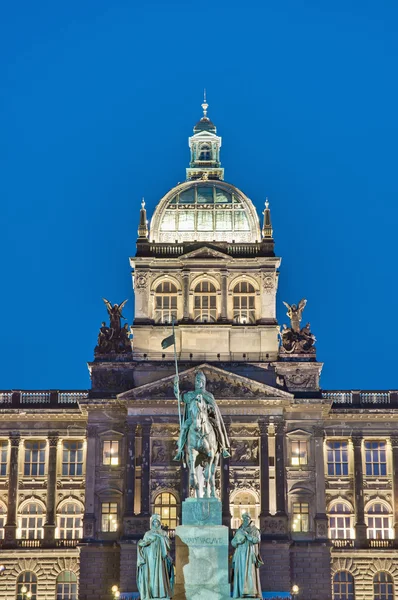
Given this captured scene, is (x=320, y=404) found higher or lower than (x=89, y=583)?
higher

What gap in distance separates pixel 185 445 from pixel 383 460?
51389mm

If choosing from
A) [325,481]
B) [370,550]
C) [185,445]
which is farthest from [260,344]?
[185,445]

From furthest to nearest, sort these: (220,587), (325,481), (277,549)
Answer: (325,481) → (277,549) → (220,587)

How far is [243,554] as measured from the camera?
3644 cm

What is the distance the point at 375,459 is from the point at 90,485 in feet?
65.0

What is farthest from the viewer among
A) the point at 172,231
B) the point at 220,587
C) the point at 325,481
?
the point at 172,231

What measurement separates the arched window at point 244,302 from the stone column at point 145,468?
11104 mm

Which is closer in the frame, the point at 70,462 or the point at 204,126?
the point at 70,462

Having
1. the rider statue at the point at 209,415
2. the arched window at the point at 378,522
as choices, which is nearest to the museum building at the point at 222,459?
the arched window at the point at 378,522

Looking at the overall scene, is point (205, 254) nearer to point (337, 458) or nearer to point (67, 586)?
point (337, 458)

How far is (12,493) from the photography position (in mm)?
86500

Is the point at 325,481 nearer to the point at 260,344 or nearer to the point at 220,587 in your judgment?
the point at 260,344

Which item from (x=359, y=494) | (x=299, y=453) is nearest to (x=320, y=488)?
(x=299, y=453)

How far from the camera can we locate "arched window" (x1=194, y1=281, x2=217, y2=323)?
88.1m
